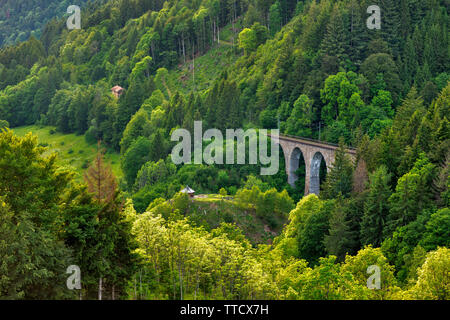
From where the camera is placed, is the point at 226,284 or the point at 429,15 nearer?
the point at 226,284

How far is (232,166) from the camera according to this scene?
102312 mm

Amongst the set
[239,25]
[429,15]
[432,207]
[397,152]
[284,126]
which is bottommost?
[432,207]

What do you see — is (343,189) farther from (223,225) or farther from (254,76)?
(254,76)

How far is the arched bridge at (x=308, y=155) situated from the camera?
95375 millimetres

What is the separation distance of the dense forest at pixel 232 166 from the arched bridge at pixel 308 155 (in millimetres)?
1769

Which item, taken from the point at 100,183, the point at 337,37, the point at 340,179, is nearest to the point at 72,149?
the point at 337,37

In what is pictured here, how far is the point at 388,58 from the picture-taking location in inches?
4154

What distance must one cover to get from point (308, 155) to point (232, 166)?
12222mm

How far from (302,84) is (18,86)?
87655 millimetres

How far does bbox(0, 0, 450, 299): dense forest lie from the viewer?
39.6 metres

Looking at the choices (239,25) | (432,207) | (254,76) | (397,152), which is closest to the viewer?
(432,207)

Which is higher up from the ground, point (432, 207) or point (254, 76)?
point (254, 76)

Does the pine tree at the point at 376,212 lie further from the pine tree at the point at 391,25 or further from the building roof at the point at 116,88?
the building roof at the point at 116,88
